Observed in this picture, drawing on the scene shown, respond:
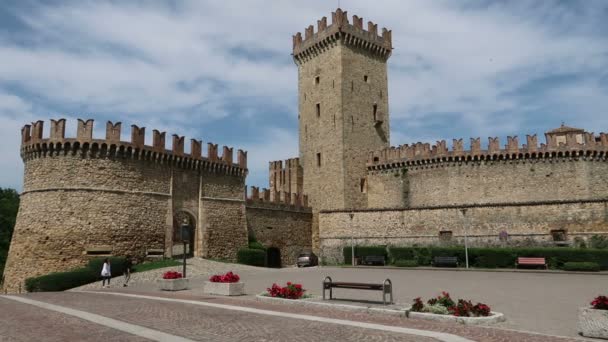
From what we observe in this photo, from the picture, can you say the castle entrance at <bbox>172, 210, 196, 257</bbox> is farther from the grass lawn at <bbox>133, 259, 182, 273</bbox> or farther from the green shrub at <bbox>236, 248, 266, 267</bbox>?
the green shrub at <bbox>236, 248, 266, 267</bbox>

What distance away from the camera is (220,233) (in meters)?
32.2

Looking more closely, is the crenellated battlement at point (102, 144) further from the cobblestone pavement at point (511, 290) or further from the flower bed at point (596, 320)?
the flower bed at point (596, 320)

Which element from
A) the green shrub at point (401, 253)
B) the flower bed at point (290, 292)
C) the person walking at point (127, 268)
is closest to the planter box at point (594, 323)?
the flower bed at point (290, 292)

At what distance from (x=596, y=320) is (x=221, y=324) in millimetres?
7142

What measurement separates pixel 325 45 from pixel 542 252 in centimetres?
2439

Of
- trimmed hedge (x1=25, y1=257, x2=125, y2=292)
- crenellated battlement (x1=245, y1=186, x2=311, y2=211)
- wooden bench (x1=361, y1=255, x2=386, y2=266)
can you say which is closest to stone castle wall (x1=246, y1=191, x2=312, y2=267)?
crenellated battlement (x1=245, y1=186, x2=311, y2=211)

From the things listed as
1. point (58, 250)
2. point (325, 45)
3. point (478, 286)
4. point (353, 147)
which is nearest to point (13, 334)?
point (478, 286)

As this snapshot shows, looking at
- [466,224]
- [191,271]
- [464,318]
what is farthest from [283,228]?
[464,318]

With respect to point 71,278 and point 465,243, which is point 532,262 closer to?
point 465,243

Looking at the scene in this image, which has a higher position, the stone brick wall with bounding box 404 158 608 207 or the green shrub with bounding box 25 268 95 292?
the stone brick wall with bounding box 404 158 608 207

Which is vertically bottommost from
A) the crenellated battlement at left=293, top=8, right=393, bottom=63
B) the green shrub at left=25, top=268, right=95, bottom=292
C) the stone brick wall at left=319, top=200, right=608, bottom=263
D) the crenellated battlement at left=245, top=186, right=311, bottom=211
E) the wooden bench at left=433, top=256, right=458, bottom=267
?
the green shrub at left=25, top=268, right=95, bottom=292

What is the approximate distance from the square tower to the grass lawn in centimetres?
1591

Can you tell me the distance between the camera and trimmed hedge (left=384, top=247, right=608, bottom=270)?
24516 mm

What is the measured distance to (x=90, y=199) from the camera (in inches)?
1025
